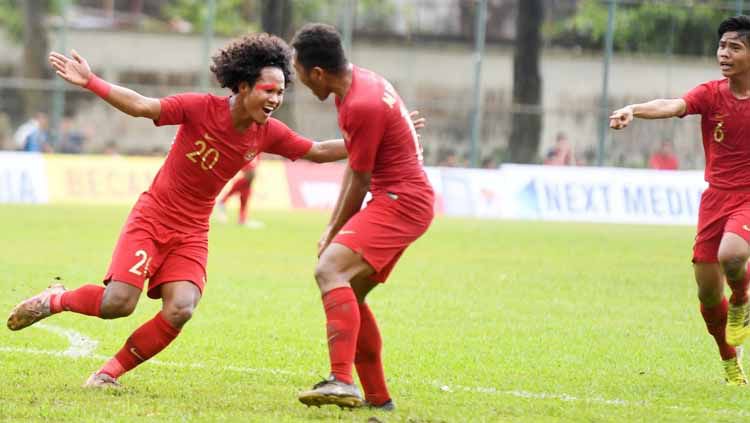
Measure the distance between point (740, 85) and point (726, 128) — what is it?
316 mm

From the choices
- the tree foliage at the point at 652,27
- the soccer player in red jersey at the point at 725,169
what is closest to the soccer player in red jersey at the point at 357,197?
the soccer player in red jersey at the point at 725,169

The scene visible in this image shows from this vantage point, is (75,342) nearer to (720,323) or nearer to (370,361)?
(370,361)

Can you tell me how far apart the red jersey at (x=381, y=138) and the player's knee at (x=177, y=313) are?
1.38 m

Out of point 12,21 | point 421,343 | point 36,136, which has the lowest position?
point 36,136

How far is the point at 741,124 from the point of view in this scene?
356 inches

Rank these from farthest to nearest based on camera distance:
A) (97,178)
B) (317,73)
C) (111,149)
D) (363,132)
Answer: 1. (111,149)
2. (97,178)
3. (317,73)
4. (363,132)

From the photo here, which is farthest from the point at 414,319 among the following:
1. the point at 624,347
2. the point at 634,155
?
the point at 634,155

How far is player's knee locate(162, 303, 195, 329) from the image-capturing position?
7887mm

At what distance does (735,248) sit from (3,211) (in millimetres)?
17485

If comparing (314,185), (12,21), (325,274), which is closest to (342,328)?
(325,274)

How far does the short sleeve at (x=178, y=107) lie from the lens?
25.7 feet

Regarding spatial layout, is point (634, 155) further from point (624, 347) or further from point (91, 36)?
point (624, 347)

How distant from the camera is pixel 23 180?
26.5m

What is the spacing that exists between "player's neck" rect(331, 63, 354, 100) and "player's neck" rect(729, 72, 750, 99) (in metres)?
3.22
